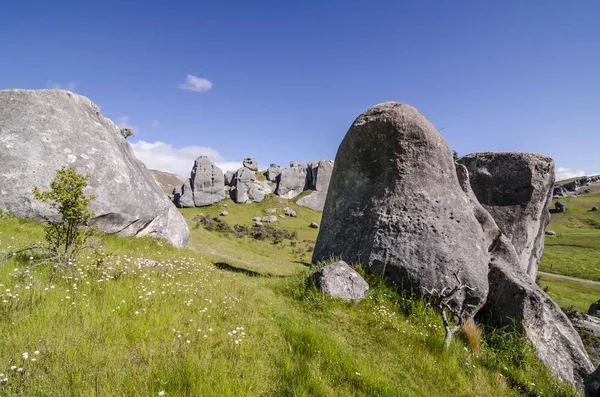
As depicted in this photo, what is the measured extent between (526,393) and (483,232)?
24.1 feet

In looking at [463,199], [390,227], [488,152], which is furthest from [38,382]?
[488,152]

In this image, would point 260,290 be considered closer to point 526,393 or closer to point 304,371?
point 304,371

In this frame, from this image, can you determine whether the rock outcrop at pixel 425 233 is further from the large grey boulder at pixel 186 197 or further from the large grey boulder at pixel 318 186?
the large grey boulder at pixel 318 186

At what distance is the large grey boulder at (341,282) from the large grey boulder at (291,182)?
95761 millimetres

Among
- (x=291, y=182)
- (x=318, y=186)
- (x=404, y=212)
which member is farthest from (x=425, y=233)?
(x=291, y=182)

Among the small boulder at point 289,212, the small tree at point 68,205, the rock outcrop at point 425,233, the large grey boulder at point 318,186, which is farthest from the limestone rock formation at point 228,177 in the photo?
the small tree at point 68,205

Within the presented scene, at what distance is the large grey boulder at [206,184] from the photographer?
9044 cm

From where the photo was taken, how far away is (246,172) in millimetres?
99312

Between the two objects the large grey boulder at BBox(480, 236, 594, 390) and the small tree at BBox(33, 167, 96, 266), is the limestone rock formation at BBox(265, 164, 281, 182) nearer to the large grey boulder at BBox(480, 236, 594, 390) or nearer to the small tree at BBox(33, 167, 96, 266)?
the large grey boulder at BBox(480, 236, 594, 390)

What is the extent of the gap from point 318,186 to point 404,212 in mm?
95543

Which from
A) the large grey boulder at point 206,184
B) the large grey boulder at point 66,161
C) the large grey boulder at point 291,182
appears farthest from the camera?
the large grey boulder at point 291,182

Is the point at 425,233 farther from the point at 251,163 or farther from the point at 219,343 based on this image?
the point at 251,163

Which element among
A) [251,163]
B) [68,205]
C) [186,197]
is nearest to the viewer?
[68,205]

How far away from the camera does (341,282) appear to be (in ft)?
34.2
